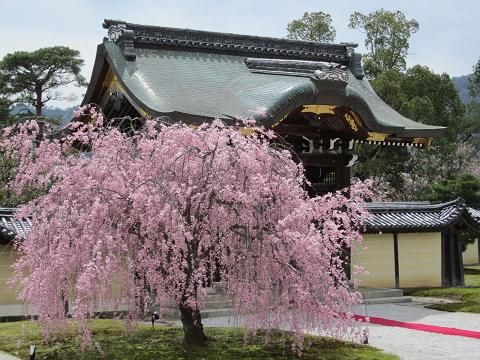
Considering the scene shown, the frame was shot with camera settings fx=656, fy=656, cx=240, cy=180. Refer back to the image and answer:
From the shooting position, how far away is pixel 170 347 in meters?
10.2

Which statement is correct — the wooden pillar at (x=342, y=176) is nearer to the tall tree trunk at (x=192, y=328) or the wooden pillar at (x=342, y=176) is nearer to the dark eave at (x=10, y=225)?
the dark eave at (x=10, y=225)

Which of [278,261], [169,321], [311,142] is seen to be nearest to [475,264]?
[311,142]

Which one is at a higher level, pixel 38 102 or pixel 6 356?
pixel 38 102

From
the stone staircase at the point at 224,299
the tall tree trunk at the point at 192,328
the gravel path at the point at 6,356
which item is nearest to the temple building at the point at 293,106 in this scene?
the stone staircase at the point at 224,299

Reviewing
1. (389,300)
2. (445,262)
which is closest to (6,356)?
(389,300)

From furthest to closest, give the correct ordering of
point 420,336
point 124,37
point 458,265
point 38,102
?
1. point 38,102
2. point 458,265
3. point 124,37
4. point 420,336

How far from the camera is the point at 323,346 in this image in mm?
10648

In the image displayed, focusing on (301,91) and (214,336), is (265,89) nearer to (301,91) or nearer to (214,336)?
(301,91)

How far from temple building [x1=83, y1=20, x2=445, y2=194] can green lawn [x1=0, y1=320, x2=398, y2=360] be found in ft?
18.3

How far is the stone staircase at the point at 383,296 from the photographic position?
17.7m

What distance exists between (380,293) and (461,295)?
7.64 feet

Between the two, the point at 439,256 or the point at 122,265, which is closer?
the point at 122,265

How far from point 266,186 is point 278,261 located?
105cm

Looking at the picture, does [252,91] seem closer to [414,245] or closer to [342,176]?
[342,176]
